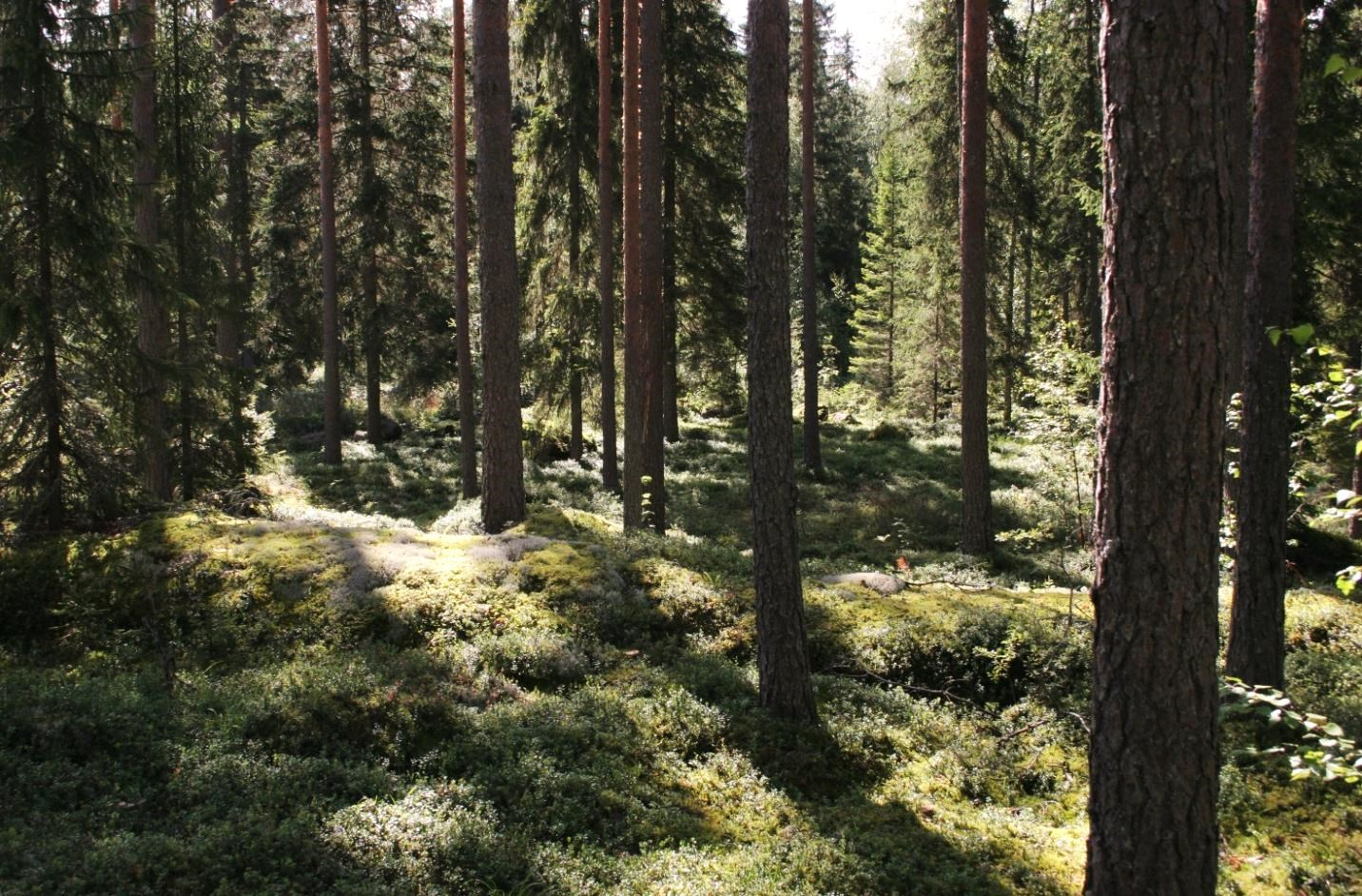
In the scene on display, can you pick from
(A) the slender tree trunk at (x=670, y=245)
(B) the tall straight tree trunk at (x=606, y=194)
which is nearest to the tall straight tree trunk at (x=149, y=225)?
(B) the tall straight tree trunk at (x=606, y=194)

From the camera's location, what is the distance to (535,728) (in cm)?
684

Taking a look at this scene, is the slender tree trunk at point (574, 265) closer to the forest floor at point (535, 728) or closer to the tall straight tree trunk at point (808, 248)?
the tall straight tree trunk at point (808, 248)

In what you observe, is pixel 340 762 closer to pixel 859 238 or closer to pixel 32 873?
pixel 32 873

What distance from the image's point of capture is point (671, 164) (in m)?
19.8

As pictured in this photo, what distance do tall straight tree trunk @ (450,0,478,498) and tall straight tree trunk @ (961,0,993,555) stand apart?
1028 centimetres

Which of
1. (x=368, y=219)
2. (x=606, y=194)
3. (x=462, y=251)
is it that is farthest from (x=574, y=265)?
(x=368, y=219)

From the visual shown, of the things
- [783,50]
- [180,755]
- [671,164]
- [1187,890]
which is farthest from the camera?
[671,164]

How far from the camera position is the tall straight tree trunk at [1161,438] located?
11.8 feet

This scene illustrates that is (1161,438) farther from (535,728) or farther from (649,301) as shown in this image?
(649,301)

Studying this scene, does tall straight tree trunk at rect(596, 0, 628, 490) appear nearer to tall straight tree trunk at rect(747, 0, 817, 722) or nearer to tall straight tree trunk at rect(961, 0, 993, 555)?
tall straight tree trunk at rect(961, 0, 993, 555)

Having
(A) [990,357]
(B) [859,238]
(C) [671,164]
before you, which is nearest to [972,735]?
(C) [671,164]

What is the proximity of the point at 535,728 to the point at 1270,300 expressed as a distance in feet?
22.5

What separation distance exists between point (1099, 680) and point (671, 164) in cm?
1777

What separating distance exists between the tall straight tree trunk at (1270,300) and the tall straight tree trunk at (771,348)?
12.4 ft
